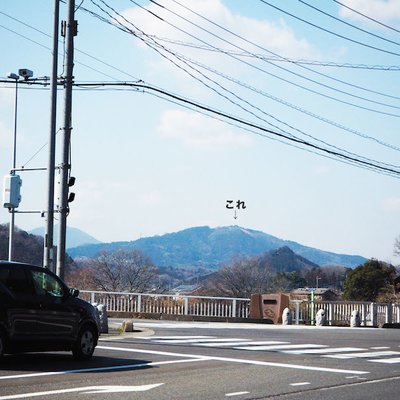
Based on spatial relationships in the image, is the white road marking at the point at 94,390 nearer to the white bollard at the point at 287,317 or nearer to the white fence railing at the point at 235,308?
the white bollard at the point at 287,317

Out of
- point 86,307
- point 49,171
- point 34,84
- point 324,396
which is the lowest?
point 324,396

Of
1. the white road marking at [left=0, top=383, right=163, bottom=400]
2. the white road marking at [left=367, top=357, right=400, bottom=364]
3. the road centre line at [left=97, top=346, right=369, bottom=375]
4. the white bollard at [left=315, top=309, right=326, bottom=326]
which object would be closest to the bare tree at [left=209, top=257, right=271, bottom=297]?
the white bollard at [left=315, top=309, right=326, bottom=326]

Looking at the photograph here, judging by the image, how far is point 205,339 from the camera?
2236cm

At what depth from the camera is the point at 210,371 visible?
47.4 feet

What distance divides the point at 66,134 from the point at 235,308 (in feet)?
53.1

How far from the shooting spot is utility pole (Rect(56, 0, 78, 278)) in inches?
909

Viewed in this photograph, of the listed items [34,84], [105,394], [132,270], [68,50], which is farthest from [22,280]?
[132,270]

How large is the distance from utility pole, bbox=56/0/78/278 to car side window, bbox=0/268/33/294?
7974 mm

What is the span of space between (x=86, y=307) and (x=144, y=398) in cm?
550

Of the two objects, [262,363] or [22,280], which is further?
[262,363]

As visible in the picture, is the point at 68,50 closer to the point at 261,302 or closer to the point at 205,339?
the point at 205,339

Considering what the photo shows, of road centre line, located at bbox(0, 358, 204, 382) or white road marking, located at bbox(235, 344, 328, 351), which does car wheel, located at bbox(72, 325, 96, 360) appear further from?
white road marking, located at bbox(235, 344, 328, 351)

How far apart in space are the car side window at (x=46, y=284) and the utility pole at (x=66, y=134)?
714cm

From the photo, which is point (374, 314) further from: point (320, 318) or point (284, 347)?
point (284, 347)
